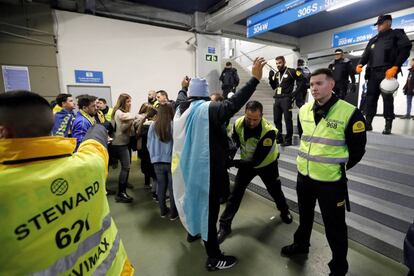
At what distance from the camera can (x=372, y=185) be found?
277 centimetres

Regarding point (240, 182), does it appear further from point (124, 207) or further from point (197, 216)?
point (124, 207)

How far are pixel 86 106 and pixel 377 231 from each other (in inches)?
146

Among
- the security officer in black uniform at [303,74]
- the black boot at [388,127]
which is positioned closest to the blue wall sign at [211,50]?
the security officer in black uniform at [303,74]

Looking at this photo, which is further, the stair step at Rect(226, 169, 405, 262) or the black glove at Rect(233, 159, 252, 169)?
the black glove at Rect(233, 159, 252, 169)

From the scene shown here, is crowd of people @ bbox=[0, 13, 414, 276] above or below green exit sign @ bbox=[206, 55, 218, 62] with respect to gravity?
below

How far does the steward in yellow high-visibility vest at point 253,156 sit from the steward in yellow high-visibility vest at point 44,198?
5.87 feet

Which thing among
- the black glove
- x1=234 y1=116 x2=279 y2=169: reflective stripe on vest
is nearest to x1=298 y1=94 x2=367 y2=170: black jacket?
x1=234 y1=116 x2=279 y2=169: reflective stripe on vest

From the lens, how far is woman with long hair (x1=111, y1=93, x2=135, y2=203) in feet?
11.3

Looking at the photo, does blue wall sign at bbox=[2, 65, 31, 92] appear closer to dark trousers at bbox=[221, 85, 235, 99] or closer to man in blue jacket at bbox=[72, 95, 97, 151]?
man in blue jacket at bbox=[72, 95, 97, 151]

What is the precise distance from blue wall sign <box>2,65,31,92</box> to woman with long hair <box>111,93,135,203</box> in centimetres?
316

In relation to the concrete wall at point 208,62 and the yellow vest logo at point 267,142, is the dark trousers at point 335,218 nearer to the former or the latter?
the yellow vest logo at point 267,142

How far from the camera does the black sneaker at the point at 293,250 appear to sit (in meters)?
2.18

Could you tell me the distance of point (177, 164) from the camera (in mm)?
1995

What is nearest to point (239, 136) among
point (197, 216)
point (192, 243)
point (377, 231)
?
point (197, 216)
